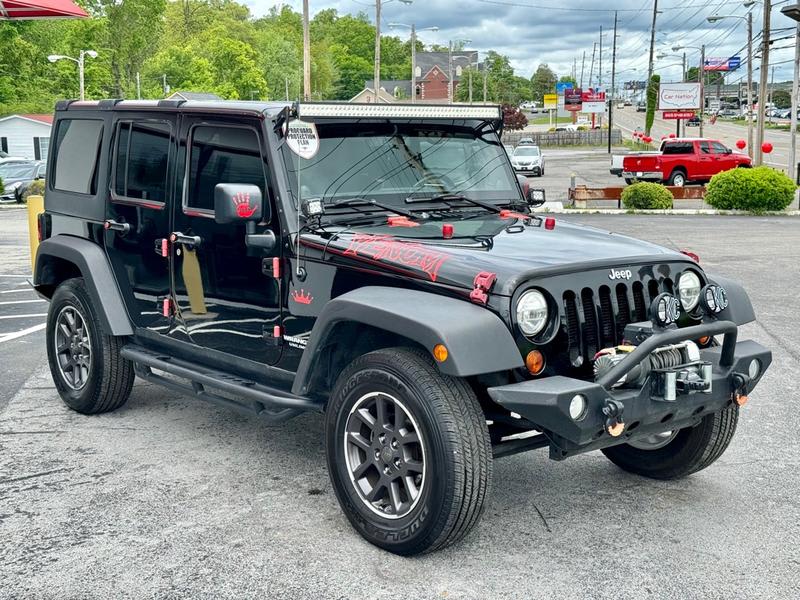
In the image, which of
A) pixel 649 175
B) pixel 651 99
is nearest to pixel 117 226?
pixel 649 175

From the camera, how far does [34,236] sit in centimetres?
1166

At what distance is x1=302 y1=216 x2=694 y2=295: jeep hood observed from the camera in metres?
4.41

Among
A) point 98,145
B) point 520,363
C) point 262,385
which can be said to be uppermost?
point 98,145

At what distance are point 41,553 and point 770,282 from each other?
36.0 ft

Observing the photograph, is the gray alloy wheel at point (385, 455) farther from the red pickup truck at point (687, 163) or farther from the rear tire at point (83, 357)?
the red pickup truck at point (687, 163)

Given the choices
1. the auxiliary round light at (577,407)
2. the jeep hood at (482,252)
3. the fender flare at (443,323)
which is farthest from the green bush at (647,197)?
the auxiliary round light at (577,407)

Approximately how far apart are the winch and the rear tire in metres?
3.44

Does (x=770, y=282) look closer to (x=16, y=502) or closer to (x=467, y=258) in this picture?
(x=467, y=258)

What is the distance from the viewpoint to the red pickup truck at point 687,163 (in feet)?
120

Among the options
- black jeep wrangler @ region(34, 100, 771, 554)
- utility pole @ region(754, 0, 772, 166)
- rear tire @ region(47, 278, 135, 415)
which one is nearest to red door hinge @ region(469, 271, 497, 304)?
black jeep wrangler @ region(34, 100, 771, 554)

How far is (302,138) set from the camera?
5.28 metres

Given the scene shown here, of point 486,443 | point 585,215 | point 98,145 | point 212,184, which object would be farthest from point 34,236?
point 585,215

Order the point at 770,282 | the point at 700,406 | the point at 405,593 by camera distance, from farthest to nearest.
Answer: the point at 770,282 < the point at 700,406 < the point at 405,593

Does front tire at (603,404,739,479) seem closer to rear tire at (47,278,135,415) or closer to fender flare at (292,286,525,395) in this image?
fender flare at (292,286,525,395)
